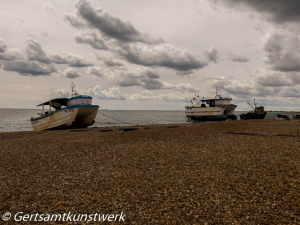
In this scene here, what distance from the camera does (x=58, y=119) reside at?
3319cm

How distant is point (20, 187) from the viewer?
7086 mm

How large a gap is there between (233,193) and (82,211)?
445 centimetres

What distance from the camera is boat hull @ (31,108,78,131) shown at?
3253 centimetres

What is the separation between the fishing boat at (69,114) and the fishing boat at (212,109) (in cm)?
3996

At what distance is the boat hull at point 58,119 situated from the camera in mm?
32531

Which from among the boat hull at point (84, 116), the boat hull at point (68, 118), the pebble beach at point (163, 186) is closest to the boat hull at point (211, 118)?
the boat hull at point (84, 116)

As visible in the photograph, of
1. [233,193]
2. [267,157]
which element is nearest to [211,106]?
[267,157]

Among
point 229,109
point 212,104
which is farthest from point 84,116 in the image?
point 229,109

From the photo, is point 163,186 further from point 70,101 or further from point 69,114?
point 70,101

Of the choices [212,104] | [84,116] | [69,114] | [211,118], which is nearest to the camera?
[69,114]

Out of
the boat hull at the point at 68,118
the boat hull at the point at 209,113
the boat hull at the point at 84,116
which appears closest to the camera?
the boat hull at the point at 68,118

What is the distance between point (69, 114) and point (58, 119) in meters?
2.32

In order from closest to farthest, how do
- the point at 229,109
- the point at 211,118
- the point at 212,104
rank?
1. the point at 211,118
2. the point at 212,104
3. the point at 229,109

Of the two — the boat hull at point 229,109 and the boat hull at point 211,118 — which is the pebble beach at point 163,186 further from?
the boat hull at point 229,109
